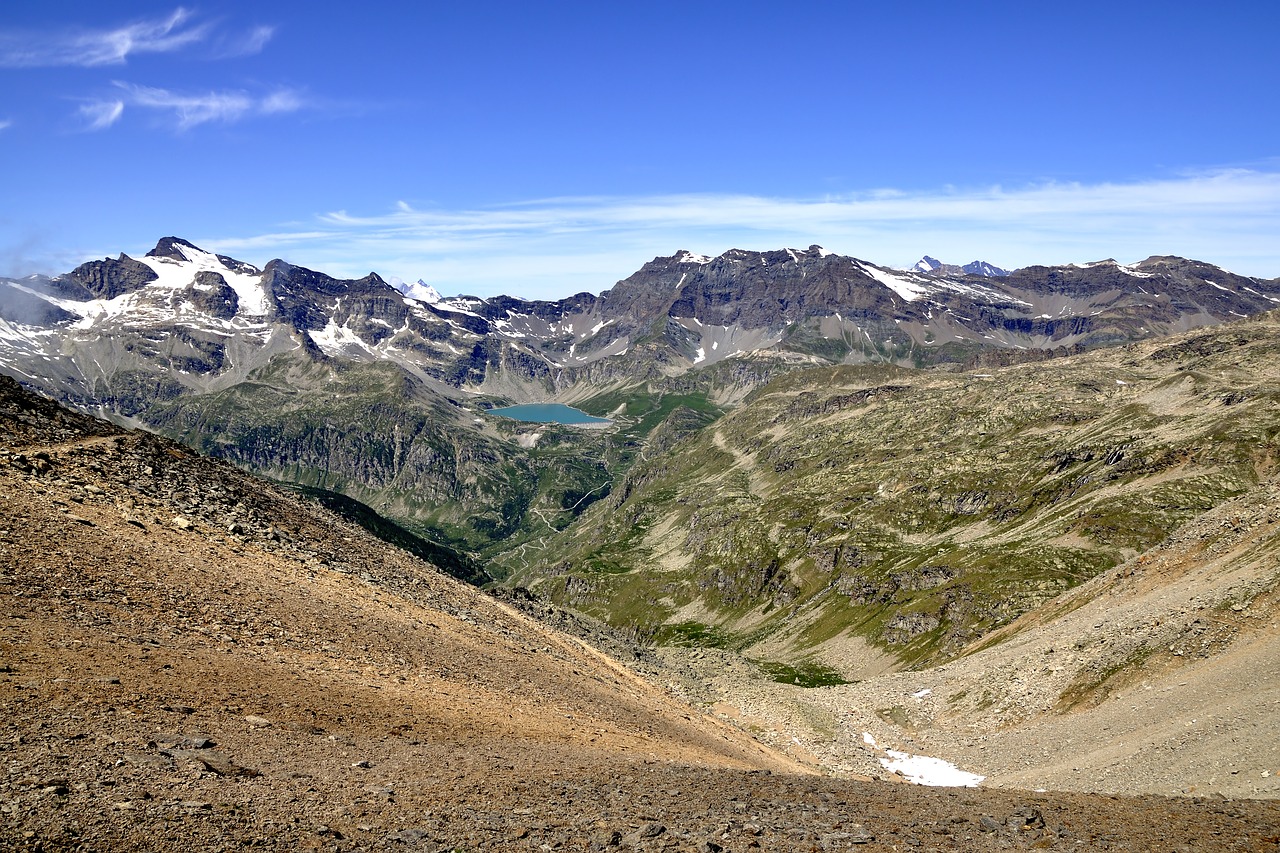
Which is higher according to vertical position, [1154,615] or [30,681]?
[30,681]

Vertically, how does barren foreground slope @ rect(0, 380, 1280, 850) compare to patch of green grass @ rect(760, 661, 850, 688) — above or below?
above

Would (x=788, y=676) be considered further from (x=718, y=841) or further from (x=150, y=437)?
(x=718, y=841)

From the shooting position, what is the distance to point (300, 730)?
2803 cm

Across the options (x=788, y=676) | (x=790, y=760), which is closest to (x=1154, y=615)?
(x=790, y=760)

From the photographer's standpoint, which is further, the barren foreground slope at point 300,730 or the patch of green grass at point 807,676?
the patch of green grass at point 807,676

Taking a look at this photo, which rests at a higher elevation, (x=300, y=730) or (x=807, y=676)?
(x=300, y=730)

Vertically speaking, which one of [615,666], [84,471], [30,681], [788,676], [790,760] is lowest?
[788,676]

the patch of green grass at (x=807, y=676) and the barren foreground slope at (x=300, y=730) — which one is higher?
the barren foreground slope at (x=300, y=730)

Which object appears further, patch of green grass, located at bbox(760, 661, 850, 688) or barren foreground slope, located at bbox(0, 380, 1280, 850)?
patch of green grass, located at bbox(760, 661, 850, 688)

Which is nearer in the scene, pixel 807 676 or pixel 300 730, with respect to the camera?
pixel 300 730

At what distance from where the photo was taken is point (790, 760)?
60.6m

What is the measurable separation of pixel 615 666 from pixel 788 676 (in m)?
132

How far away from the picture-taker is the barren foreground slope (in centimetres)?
2159

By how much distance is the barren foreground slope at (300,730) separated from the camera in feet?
70.8
